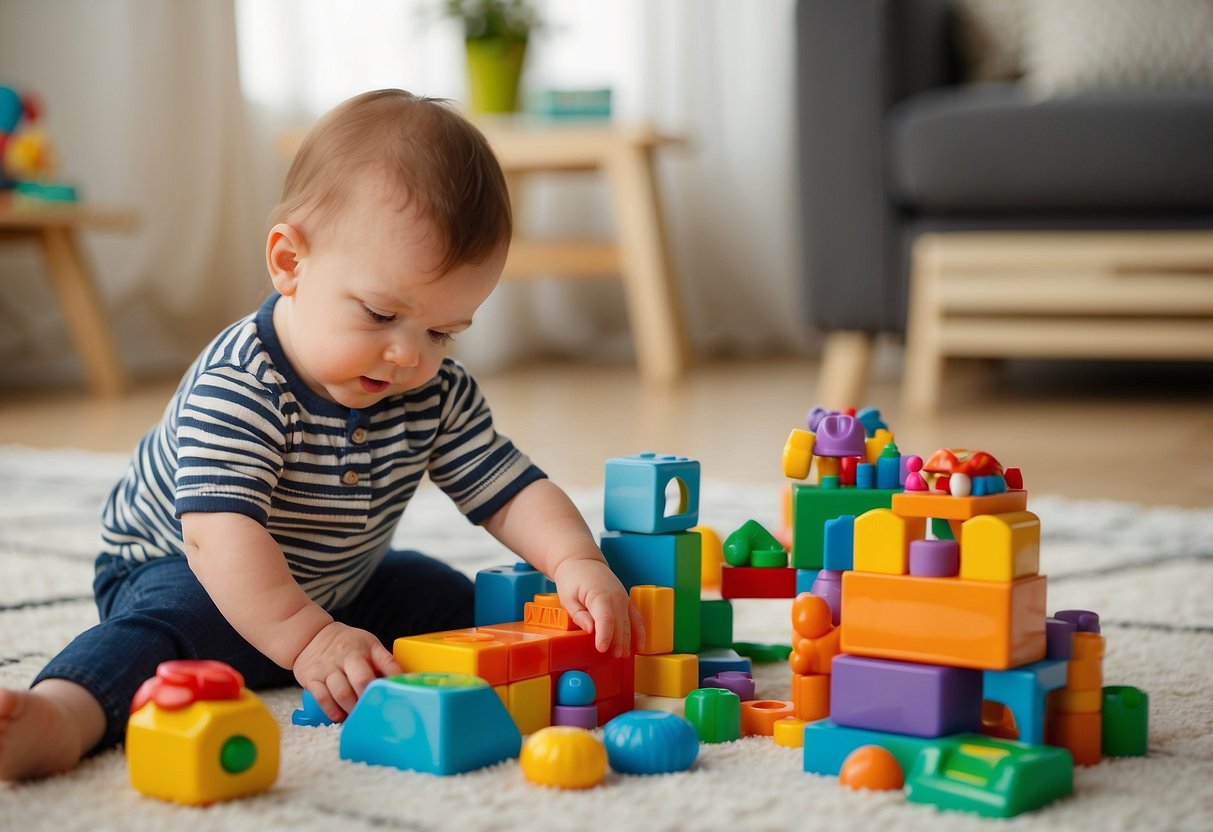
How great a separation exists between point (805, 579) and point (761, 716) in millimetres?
94

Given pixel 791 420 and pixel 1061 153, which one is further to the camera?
pixel 791 420

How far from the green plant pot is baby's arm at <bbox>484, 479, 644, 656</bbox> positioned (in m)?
2.24

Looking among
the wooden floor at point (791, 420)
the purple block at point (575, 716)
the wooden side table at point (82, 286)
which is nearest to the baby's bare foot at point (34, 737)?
the purple block at point (575, 716)

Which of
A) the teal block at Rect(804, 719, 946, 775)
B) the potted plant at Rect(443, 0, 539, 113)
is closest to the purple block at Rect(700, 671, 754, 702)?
the teal block at Rect(804, 719, 946, 775)

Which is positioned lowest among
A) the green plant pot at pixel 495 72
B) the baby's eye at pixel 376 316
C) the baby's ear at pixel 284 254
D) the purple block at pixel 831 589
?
the purple block at pixel 831 589

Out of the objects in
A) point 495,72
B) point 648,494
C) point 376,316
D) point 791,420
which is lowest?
point 791,420

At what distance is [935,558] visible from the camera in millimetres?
622

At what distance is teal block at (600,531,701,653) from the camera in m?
0.79

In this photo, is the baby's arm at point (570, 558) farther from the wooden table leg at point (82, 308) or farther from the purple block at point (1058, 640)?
the wooden table leg at point (82, 308)

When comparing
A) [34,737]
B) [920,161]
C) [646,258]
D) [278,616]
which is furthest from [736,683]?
[646,258]

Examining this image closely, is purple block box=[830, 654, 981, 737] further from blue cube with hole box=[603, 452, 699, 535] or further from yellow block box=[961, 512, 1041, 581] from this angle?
blue cube with hole box=[603, 452, 699, 535]

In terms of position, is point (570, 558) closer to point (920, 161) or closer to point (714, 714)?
point (714, 714)

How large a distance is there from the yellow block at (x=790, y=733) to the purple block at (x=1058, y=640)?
12 cm

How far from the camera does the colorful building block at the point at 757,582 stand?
0.79 metres
